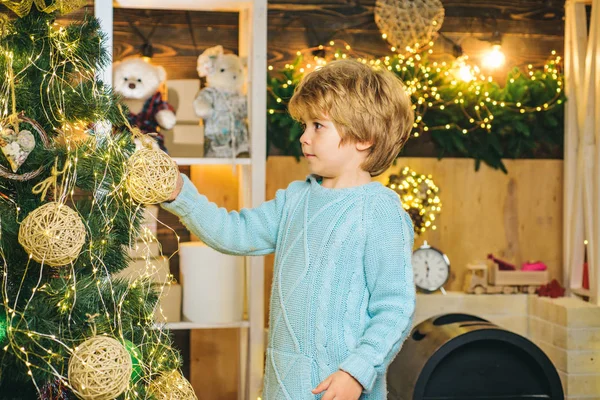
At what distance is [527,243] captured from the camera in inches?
135

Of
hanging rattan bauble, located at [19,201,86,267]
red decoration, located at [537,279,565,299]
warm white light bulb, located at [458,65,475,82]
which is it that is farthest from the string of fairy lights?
hanging rattan bauble, located at [19,201,86,267]

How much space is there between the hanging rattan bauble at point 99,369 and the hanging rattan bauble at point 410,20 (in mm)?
2075

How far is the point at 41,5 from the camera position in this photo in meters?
1.45

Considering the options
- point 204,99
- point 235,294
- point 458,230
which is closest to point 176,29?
point 204,99

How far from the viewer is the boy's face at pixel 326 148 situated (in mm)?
1715

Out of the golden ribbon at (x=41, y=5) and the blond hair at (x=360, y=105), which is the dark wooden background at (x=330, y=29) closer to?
the blond hair at (x=360, y=105)

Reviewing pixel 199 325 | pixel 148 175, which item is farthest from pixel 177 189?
pixel 199 325

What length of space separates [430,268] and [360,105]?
1.59m

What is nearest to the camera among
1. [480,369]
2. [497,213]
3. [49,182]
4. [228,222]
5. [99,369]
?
[99,369]

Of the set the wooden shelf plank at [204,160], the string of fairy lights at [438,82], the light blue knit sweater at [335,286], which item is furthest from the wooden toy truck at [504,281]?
the light blue knit sweater at [335,286]

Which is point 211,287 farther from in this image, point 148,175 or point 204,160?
point 148,175

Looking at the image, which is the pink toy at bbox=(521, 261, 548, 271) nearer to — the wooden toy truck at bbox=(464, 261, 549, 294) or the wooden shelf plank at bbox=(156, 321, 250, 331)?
the wooden toy truck at bbox=(464, 261, 549, 294)

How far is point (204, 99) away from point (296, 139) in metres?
0.55

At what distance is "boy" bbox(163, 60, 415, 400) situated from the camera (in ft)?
5.44
